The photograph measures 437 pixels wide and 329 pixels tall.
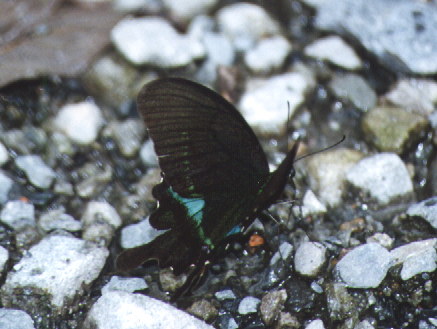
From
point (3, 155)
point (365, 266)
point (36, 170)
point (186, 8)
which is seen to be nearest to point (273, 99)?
point (186, 8)

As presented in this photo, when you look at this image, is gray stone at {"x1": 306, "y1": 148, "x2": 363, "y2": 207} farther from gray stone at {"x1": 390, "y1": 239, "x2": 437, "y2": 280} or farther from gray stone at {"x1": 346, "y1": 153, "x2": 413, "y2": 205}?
gray stone at {"x1": 390, "y1": 239, "x2": 437, "y2": 280}

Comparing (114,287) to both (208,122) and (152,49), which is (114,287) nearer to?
(208,122)

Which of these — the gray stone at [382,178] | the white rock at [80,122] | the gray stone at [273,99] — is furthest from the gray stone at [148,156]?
the gray stone at [382,178]

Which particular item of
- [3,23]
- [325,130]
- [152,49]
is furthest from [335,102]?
[3,23]

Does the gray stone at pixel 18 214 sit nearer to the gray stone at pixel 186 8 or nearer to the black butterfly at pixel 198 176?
the black butterfly at pixel 198 176

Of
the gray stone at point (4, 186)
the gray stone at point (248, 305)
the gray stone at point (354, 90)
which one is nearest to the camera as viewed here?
the gray stone at point (248, 305)

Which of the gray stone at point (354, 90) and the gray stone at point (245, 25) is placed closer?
the gray stone at point (354, 90)

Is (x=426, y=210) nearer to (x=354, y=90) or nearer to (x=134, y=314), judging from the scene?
(x=354, y=90)

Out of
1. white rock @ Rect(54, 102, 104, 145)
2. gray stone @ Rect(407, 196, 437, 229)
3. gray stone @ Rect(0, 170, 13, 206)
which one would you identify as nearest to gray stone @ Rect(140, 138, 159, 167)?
white rock @ Rect(54, 102, 104, 145)
